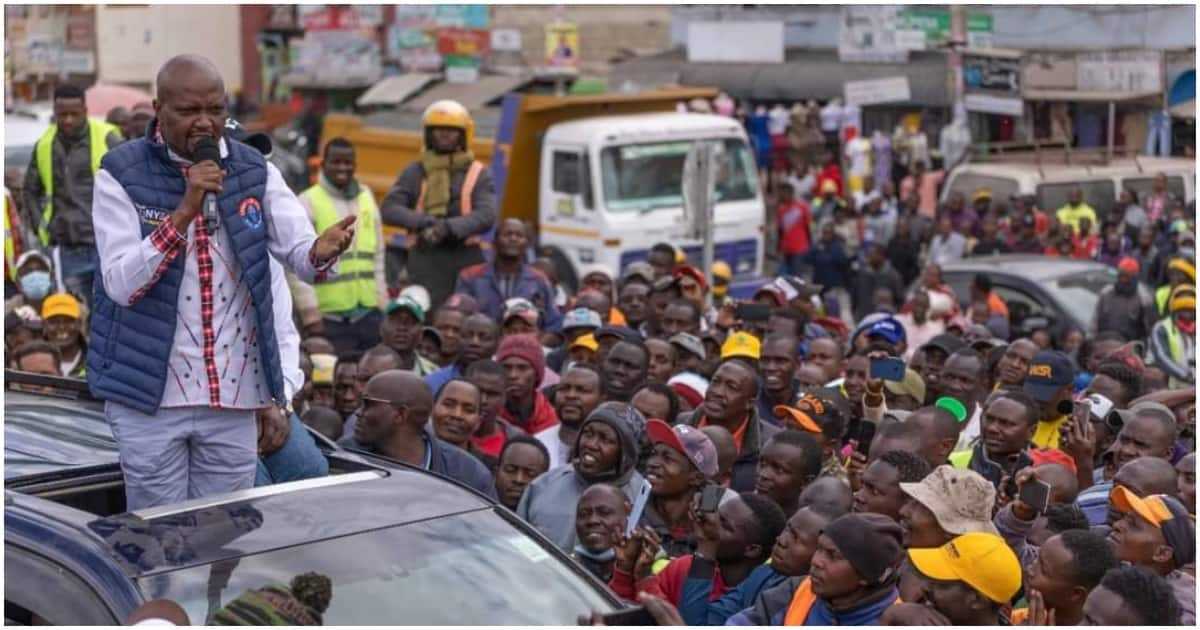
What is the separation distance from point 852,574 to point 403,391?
2.67m

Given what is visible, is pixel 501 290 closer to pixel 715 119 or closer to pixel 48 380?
pixel 48 380

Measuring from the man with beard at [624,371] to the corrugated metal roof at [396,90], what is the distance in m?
18.9

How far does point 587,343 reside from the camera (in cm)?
1038

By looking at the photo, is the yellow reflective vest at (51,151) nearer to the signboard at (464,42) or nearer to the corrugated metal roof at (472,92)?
the corrugated metal roof at (472,92)

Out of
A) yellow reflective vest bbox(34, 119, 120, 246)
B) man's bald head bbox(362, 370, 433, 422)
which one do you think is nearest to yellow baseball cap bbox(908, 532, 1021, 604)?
man's bald head bbox(362, 370, 433, 422)

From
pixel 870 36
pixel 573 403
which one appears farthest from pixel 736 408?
pixel 870 36

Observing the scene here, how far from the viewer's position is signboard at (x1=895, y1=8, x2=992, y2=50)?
28.0 metres

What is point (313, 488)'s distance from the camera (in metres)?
4.98

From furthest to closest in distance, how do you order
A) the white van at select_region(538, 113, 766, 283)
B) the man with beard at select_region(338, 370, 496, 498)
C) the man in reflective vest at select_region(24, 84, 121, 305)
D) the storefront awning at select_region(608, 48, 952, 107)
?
the storefront awning at select_region(608, 48, 952, 107)
the white van at select_region(538, 113, 766, 283)
the man in reflective vest at select_region(24, 84, 121, 305)
the man with beard at select_region(338, 370, 496, 498)

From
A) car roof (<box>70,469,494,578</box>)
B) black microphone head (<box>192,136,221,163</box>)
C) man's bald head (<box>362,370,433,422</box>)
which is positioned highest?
black microphone head (<box>192,136,221,163</box>)

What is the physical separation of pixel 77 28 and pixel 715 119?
2269 cm

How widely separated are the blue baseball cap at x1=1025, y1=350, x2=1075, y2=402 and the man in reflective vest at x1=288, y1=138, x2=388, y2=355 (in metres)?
3.93

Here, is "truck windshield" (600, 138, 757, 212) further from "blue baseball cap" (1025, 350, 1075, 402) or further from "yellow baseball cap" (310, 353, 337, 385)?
"blue baseball cap" (1025, 350, 1075, 402)

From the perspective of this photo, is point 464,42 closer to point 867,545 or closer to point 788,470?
point 788,470
